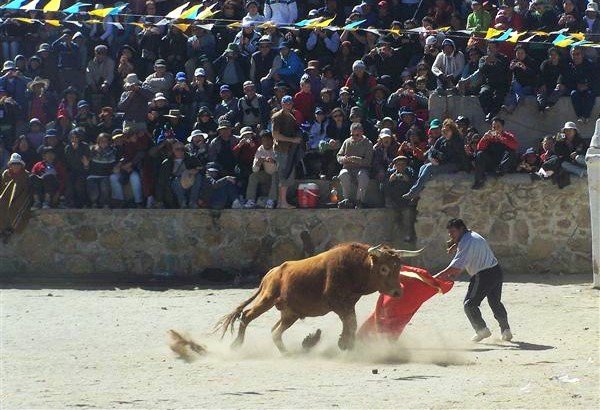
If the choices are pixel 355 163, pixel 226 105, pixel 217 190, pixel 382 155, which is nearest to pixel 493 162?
pixel 382 155

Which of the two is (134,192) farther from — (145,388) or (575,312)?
(145,388)

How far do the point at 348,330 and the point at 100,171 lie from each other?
8.36 meters

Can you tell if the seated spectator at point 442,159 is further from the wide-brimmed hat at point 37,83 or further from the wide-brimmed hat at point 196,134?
the wide-brimmed hat at point 37,83

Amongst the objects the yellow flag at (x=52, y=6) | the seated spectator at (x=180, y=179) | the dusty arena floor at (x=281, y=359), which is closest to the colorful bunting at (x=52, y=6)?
the yellow flag at (x=52, y=6)

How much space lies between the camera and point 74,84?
77.9 feet

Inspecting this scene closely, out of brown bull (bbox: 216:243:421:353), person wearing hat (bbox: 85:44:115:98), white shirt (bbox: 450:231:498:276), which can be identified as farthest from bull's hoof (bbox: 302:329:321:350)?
person wearing hat (bbox: 85:44:115:98)

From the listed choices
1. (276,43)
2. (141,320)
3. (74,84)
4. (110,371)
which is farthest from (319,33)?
(110,371)

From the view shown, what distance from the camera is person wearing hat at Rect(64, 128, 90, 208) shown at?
21.5m

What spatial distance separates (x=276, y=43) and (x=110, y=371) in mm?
10850

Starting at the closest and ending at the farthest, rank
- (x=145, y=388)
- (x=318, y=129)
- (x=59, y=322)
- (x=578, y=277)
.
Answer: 1. (x=145, y=388)
2. (x=59, y=322)
3. (x=578, y=277)
4. (x=318, y=129)

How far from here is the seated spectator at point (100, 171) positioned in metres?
21.4

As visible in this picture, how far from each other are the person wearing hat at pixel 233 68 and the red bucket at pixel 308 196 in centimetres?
286

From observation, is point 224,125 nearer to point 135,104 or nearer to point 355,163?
point 135,104

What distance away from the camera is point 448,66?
2180 centimetres
